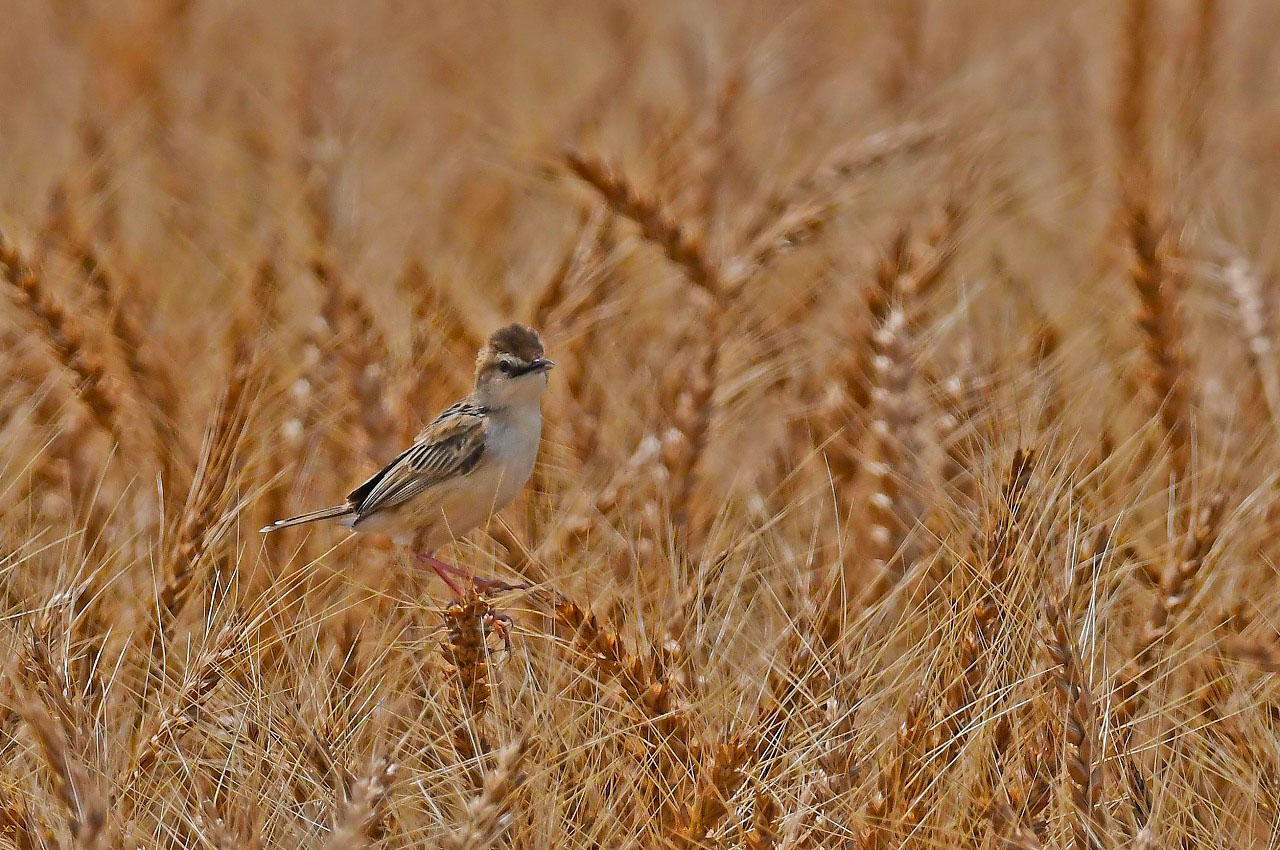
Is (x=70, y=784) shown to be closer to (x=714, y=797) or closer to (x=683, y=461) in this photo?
(x=714, y=797)

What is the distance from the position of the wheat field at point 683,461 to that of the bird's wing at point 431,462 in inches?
5.5

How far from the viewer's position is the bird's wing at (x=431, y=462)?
10.9 ft

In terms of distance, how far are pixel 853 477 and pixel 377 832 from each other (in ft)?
5.55

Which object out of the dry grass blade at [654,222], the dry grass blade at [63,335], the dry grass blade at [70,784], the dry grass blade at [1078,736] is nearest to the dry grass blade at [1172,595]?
the dry grass blade at [1078,736]

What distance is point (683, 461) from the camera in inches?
138

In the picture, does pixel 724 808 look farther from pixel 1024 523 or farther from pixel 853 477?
pixel 853 477

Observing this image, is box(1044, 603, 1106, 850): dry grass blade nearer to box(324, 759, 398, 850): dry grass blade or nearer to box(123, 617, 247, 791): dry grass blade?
box(324, 759, 398, 850): dry grass blade

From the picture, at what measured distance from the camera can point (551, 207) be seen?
536 cm

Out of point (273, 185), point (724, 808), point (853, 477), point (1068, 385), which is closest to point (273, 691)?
point (724, 808)

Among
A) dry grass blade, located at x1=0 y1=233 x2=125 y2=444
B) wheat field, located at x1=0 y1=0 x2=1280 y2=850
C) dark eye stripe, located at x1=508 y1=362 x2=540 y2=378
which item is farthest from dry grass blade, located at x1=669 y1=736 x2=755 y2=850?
dry grass blade, located at x1=0 y1=233 x2=125 y2=444

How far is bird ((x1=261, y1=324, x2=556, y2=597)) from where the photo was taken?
326 cm

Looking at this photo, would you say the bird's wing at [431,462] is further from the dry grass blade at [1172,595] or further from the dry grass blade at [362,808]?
the dry grass blade at [1172,595]

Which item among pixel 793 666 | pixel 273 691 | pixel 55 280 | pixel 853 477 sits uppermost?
pixel 55 280

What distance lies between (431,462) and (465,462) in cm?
9
